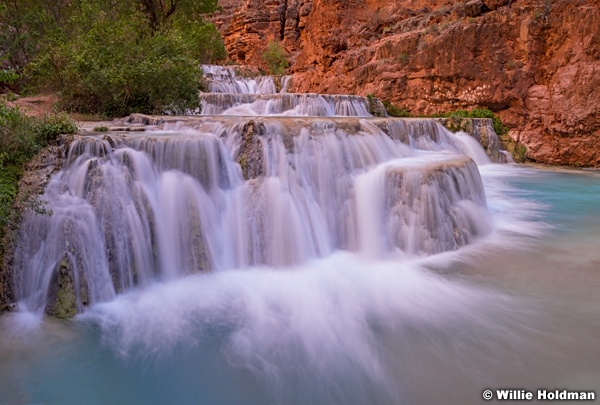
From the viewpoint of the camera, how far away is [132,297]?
488 centimetres

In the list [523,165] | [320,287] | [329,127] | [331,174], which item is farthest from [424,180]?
[523,165]

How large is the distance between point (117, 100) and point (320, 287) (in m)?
7.83

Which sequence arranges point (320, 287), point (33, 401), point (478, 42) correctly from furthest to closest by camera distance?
point (478, 42), point (320, 287), point (33, 401)

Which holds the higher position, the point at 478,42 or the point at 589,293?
the point at 478,42

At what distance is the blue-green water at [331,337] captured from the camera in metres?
3.40

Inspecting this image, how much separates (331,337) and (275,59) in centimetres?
2573

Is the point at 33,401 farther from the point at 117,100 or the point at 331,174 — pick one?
the point at 117,100

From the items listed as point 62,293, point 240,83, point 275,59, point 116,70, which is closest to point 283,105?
point 116,70

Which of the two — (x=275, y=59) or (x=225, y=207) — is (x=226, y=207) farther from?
(x=275, y=59)

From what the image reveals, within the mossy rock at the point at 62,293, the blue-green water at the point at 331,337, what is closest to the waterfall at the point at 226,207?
the mossy rock at the point at 62,293

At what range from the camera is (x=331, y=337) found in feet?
13.6

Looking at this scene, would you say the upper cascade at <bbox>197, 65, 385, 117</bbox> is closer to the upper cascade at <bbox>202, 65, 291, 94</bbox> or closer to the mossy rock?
the upper cascade at <bbox>202, 65, 291, 94</bbox>

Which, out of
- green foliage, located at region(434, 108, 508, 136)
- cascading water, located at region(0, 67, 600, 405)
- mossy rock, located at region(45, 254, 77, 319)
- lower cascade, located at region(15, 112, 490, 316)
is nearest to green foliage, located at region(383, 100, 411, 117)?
green foliage, located at region(434, 108, 508, 136)

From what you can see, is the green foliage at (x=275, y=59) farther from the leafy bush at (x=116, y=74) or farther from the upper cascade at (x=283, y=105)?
the leafy bush at (x=116, y=74)
